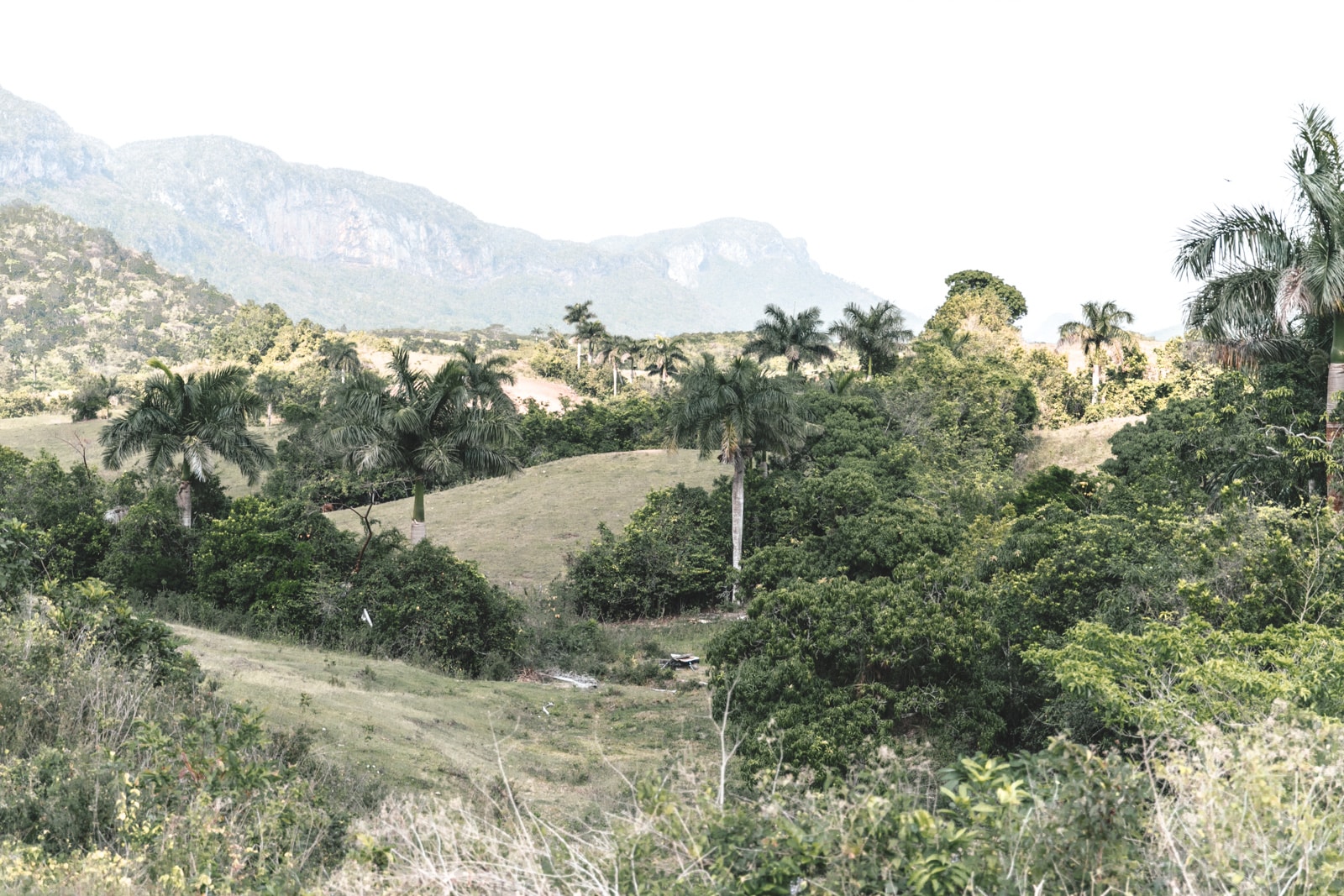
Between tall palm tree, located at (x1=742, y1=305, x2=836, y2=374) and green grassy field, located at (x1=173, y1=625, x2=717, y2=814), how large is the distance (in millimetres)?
32319

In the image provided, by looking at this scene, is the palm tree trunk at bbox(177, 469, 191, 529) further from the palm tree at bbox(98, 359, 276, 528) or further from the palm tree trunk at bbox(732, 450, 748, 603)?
the palm tree trunk at bbox(732, 450, 748, 603)

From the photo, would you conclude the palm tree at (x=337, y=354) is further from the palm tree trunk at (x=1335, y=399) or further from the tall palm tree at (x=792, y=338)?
the palm tree trunk at (x=1335, y=399)

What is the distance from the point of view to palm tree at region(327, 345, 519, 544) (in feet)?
73.7

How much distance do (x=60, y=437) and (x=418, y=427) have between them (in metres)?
52.7

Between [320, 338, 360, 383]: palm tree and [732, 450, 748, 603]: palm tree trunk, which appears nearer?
[732, 450, 748, 603]: palm tree trunk

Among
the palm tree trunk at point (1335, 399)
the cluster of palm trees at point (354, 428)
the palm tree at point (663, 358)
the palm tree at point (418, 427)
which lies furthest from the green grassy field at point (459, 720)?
the palm tree at point (663, 358)

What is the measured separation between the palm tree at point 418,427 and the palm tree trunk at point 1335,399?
58.0ft

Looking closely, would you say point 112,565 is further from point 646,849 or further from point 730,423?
point 646,849

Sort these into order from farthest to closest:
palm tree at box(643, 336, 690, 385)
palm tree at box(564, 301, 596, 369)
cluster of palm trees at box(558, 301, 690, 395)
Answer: palm tree at box(564, 301, 596, 369) < cluster of palm trees at box(558, 301, 690, 395) < palm tree at box(643, 336, 690, 385)

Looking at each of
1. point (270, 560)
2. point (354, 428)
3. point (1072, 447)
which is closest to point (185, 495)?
point (270, 560)

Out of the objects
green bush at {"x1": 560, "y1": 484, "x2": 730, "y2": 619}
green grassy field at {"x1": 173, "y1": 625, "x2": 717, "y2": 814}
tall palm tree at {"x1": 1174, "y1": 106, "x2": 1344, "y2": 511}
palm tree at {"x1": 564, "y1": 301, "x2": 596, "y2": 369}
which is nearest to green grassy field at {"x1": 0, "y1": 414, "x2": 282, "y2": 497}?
palm tree at {"x1": 564, "y1": 301, "x2": 596, "y2": 369}

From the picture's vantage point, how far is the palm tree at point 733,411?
90.6 feet

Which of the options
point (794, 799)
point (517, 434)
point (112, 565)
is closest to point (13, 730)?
point (794, 799)

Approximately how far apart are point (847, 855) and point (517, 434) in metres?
20.7
